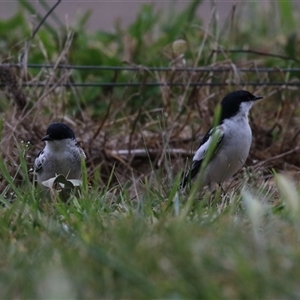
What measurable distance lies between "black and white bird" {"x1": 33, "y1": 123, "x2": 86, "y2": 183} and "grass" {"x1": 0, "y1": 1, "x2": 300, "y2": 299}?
23 cm

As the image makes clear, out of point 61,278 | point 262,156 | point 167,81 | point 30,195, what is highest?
point 61,278

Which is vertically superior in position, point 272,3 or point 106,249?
point 106,249

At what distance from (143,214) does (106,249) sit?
0.73m

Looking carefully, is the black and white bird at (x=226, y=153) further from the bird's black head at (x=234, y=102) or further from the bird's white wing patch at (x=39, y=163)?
the bird's white wing patch at (x=39, y=163)

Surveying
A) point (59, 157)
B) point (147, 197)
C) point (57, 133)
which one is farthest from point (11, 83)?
point (147, 197)

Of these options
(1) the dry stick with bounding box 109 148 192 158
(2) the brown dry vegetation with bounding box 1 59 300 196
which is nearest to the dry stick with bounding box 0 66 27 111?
(2) the brown dry vegetation with bounding box 1 59 300 196

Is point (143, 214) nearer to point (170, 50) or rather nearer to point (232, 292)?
point (232, 292)

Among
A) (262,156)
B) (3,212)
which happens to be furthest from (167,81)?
(3,212)

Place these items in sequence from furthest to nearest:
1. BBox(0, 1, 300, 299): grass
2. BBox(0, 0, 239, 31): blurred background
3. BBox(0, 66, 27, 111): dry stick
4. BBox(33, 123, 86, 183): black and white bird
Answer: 1. BBox(0, 0, 239, 31): blurred background
2. BBox(0, 66, 27, 111): dry stick
3. BBox(33, 123, 86, 183): black and white bird
4. BBox(0, 1, 300, 299): grass

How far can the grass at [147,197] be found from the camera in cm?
248

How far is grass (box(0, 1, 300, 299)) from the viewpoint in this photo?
2.48 m

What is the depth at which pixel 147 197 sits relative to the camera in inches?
151

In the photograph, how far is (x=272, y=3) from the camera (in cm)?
842

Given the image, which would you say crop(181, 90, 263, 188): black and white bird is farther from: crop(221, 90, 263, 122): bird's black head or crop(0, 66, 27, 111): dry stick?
crop(0, 66, 27, 111): dry stick
